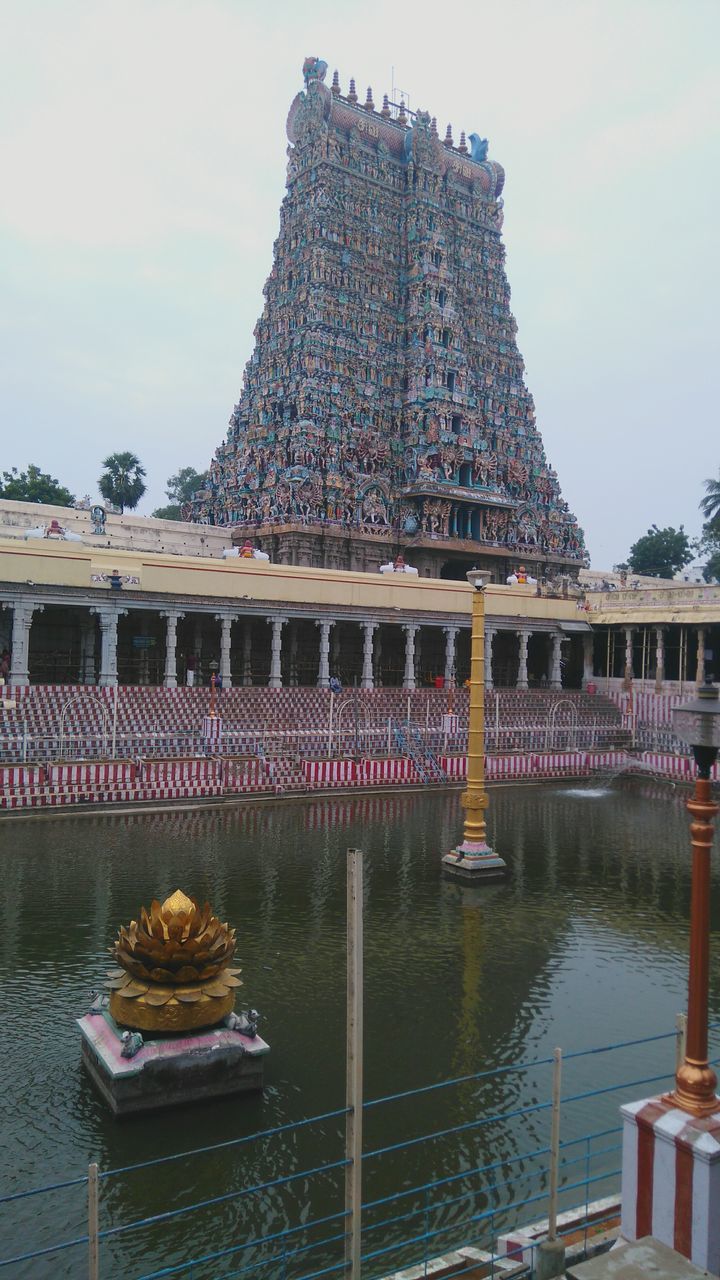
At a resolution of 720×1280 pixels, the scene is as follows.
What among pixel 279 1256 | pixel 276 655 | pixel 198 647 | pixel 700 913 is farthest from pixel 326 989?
pixel 198 647

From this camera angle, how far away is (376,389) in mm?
56719

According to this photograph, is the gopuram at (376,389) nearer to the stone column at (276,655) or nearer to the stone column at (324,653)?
the stone column at (324,653)

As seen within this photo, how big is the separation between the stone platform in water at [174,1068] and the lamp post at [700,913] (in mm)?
4797

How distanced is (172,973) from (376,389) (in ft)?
165

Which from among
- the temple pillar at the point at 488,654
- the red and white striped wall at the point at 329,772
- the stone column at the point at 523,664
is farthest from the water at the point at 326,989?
the stone column at the point at 523,664

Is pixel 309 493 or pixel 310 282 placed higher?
pixel 310 282

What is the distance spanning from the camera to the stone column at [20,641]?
109 feet

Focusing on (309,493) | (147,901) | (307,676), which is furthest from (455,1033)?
(309,493)

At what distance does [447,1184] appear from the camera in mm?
8266

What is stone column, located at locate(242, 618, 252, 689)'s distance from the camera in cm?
4447

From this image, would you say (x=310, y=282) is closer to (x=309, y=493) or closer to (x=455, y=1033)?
(x=309, y=493)

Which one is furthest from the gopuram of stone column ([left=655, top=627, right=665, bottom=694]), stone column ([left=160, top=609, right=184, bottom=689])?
stone column ([left=160, top=609, right=184, bottom=689])

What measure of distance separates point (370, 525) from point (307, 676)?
11.1 meters

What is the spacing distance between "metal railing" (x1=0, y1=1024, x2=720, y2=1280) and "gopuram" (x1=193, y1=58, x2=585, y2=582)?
43.1 meters
